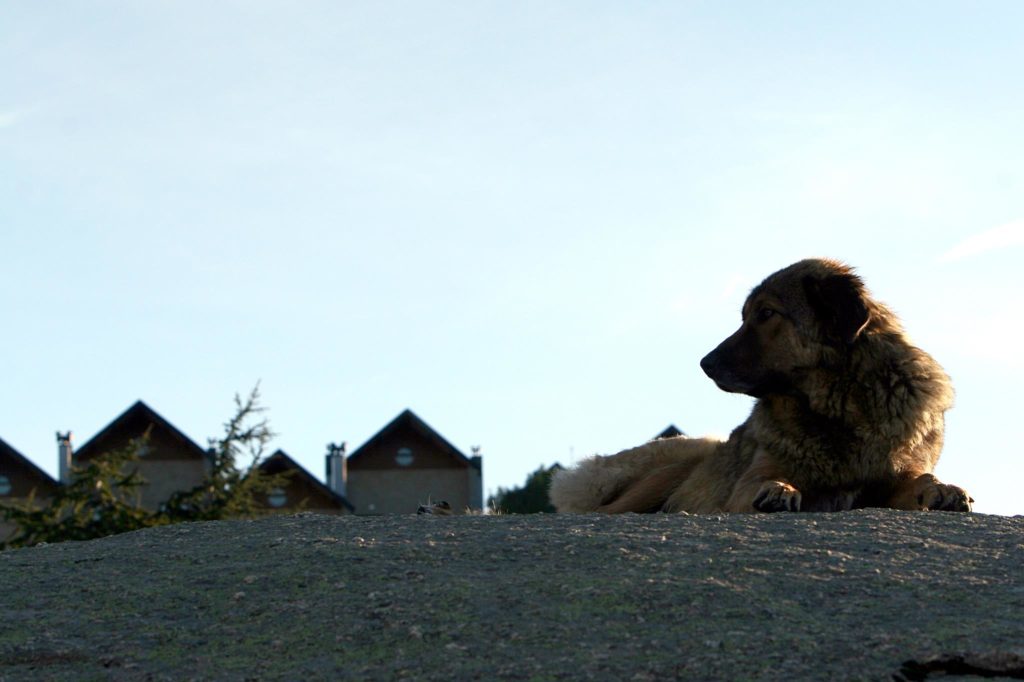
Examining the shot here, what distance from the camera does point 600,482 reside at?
1177 cm

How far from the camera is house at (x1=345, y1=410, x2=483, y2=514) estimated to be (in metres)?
45.4

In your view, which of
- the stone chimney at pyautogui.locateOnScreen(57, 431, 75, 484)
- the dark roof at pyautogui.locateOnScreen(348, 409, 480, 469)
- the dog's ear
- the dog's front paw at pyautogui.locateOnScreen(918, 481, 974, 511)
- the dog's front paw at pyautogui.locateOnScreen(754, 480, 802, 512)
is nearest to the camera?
the dog's front paw at pyautogui.locateOnScreen(918, 481, 974, 511)

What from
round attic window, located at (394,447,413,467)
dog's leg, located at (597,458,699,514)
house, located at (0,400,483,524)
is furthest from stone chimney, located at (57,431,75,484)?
dog's leg, located at (597,458,699,514)

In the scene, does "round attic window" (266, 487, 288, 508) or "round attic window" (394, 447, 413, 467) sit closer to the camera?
"round attic window" (266, 487, 288, 508)

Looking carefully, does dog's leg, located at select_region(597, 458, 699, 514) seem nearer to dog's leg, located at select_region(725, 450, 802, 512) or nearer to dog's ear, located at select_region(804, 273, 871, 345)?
dog's leg, located at select_region(725, 450, 802, 512)

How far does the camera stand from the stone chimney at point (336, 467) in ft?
144

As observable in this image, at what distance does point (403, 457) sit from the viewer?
45.8m

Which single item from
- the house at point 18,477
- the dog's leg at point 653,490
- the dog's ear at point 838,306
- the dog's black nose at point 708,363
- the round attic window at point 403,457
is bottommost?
the dog's leg at point 653,490

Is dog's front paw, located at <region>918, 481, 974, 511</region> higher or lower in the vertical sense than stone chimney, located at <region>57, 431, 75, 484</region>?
lower

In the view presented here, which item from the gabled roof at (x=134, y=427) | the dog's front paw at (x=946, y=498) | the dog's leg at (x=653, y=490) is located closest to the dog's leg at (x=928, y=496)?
the dog's front paw at (x=946, y=498)

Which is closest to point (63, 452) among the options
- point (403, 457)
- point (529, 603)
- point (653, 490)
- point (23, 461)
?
point (23, 461)

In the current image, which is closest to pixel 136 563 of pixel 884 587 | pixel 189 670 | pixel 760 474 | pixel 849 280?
pixel 189 670

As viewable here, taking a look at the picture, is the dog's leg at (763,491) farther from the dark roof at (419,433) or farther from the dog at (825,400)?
the dark roof at (419,433)

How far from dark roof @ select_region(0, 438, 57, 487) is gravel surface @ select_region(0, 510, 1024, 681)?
36.2m
